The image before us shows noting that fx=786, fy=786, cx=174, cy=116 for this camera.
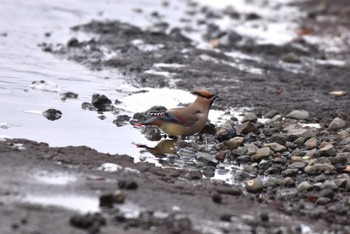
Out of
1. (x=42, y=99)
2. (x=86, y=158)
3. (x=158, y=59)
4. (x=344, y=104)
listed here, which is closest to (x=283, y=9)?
(x=158, y=59)

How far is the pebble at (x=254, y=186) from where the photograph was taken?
6.69 m

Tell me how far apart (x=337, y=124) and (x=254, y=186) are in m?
2.74

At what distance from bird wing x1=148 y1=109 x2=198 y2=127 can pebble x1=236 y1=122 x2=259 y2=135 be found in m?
0.63

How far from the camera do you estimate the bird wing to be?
26.6ft

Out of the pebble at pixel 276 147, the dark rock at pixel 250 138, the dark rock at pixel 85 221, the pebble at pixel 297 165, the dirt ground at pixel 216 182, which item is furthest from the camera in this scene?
the dark rock at pixel 250 138

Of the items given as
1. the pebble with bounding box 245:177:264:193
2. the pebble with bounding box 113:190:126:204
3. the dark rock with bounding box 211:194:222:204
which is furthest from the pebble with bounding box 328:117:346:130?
the pebble with bounding box 113:190:126:204

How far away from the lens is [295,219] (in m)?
5.99

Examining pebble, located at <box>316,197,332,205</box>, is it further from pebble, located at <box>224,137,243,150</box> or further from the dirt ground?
pebble, located at <box>224,137,243,150</box>

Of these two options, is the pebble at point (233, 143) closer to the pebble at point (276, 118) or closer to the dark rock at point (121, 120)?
the pebble at point (276, 118)

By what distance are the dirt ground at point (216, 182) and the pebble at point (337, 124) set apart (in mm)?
26

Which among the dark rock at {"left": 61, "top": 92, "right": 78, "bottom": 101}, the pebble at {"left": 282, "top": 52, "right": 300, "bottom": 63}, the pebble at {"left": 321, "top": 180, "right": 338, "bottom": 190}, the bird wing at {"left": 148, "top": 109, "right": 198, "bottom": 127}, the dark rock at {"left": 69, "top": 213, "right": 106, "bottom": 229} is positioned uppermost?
the pebble at {"left": 282, "top": 52, "right": 300, "bottom": 63}

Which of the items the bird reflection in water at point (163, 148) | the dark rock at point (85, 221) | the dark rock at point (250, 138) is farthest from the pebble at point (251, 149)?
the dark rock at point (85, 221)

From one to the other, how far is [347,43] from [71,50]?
6470 millimetres

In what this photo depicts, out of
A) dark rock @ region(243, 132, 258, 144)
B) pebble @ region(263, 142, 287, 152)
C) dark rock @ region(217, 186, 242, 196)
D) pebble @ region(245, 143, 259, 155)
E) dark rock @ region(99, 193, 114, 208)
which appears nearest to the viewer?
dark rock @ region(99, 193, 114, 208)
